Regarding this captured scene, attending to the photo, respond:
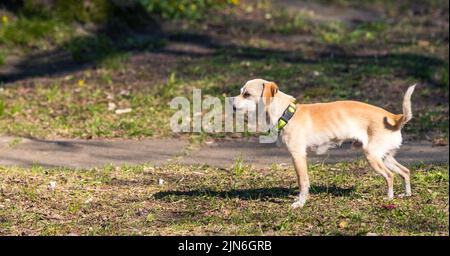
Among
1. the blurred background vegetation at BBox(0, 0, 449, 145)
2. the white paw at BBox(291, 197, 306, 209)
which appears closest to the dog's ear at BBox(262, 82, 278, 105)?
the white paw at BBox(291, 197, 306, 209)

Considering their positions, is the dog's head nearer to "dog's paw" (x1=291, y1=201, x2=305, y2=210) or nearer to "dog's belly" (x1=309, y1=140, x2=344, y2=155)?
"dog's belly" (x1=309, y1=140, x2=344, y2=155)

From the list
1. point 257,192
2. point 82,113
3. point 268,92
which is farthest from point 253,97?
point 82,113

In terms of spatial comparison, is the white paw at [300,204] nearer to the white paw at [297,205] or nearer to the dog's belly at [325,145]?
the white paw at [297,205]

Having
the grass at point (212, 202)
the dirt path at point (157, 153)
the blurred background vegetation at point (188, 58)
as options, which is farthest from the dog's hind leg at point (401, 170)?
the blurred background vegetation at point (188, 58)

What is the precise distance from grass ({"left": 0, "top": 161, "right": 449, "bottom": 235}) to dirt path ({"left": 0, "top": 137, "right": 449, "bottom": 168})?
1.43 feet

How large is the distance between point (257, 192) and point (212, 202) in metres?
0.53

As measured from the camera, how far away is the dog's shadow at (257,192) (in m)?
7.36

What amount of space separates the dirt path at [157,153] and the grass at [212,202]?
1.43ft

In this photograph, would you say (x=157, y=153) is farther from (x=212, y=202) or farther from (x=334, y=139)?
(x=334, y=139)

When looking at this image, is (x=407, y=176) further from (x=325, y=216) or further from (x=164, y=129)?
(x=164, y=129)

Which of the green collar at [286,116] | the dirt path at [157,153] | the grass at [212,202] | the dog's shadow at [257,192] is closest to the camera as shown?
the grass at [212,202]

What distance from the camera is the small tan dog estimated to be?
6934 millimetres

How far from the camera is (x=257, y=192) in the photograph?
7.53 metres

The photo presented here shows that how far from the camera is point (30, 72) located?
13.6 metres
